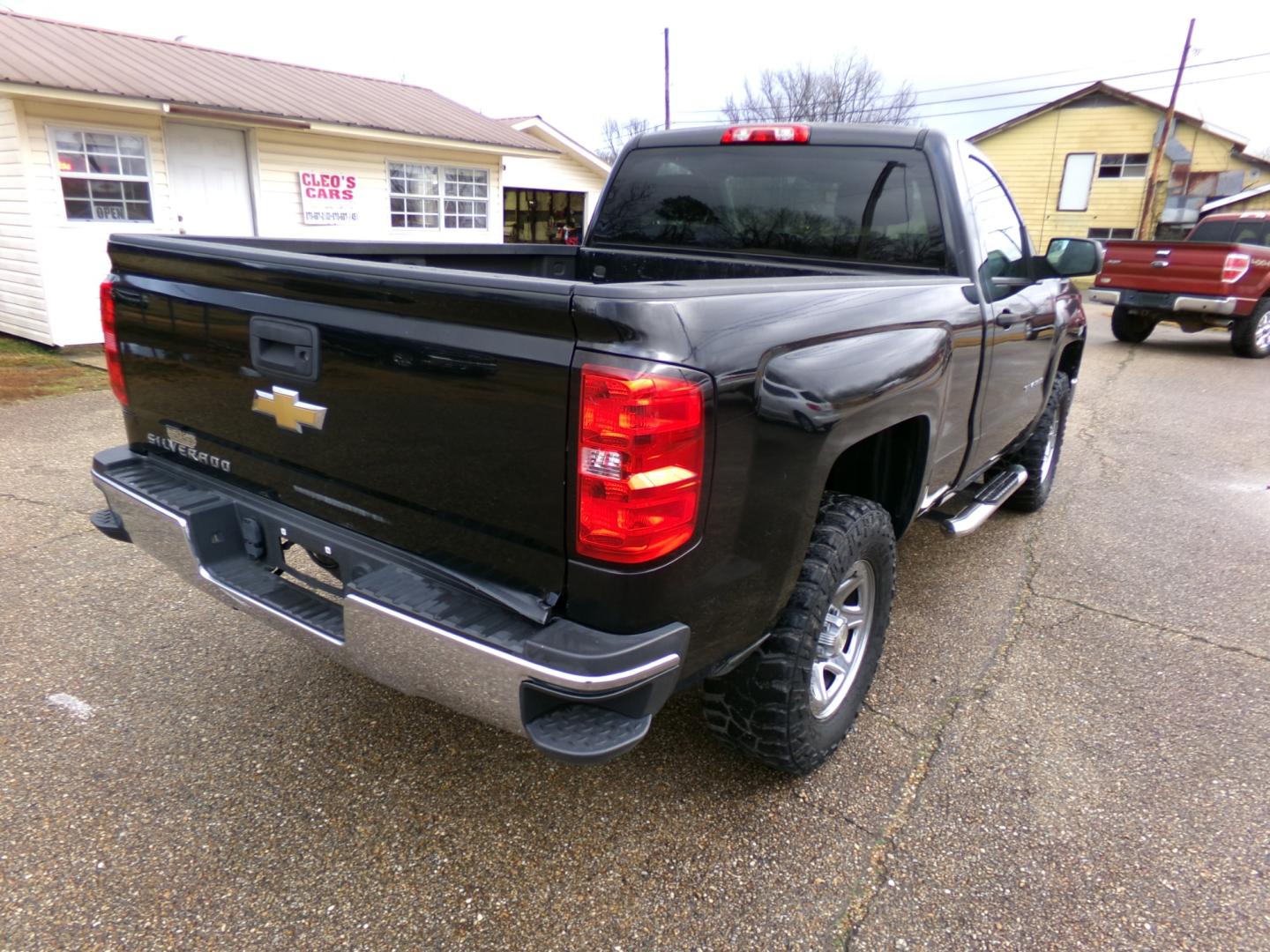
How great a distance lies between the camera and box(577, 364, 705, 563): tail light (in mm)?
1670

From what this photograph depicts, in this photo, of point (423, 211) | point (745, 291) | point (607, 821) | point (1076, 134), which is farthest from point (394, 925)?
point (1076, 134)

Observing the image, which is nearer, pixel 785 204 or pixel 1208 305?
pixel 785 204

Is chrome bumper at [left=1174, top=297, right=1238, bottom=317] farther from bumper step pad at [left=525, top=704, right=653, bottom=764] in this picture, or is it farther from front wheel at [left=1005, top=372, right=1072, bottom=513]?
bumper step pad at [left=525, top=704, right=653, bottom=764]

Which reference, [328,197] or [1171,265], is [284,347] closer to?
[328,197]

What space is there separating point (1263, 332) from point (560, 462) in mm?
13773

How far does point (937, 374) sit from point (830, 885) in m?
1.59

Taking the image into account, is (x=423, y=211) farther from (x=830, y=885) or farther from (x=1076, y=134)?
(x=1076, y=134)

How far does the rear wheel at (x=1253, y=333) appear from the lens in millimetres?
11627

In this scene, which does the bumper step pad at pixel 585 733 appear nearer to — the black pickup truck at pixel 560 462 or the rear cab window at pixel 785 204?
the black pickup truck at pixel 560 462

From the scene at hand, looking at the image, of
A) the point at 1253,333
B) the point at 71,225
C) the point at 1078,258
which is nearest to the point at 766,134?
the point at 1078,258

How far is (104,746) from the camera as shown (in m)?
2.63

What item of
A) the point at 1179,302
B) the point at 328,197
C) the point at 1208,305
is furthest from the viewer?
the point at 328,197

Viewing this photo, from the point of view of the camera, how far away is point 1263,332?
1191 cm

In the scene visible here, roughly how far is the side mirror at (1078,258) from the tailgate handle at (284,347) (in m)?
3.02
